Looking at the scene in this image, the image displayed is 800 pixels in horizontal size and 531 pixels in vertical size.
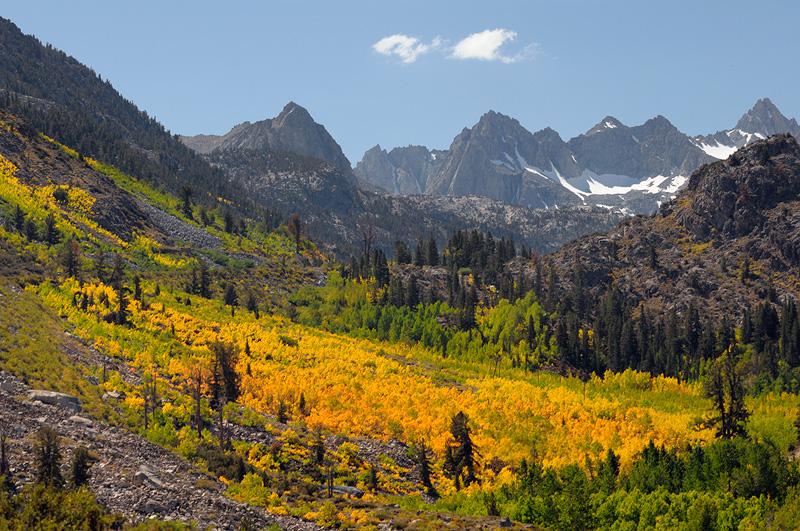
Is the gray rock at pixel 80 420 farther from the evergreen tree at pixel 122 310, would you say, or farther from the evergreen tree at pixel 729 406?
the evergreen tree at pixel 729 406

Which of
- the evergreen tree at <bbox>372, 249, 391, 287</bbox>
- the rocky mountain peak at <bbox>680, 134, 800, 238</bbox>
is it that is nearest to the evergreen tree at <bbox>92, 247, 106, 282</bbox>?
the evergreen tree at <bbox>372, 249, 391, 287</bbox>

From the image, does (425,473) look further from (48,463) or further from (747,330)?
(747,330)

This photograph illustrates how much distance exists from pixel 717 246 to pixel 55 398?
170m

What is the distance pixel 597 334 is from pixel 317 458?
104082 millimetres

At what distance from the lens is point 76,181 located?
148m

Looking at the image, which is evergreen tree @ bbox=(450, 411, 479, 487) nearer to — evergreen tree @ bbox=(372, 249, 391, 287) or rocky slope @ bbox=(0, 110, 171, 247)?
evergreen tree @ bbox=(372, 249, 391, 287)

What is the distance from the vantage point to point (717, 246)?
170 meters

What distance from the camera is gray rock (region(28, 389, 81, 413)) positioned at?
43156mm

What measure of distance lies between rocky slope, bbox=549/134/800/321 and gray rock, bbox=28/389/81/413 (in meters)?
145

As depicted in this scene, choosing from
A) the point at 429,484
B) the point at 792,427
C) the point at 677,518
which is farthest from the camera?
the point at 792,427

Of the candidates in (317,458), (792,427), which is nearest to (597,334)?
(792,427)

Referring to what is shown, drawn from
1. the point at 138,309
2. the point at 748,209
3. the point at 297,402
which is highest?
the point at 748,209

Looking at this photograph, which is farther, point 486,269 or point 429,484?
point 486,269

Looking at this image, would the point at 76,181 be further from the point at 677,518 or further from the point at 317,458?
the point at 677,518
